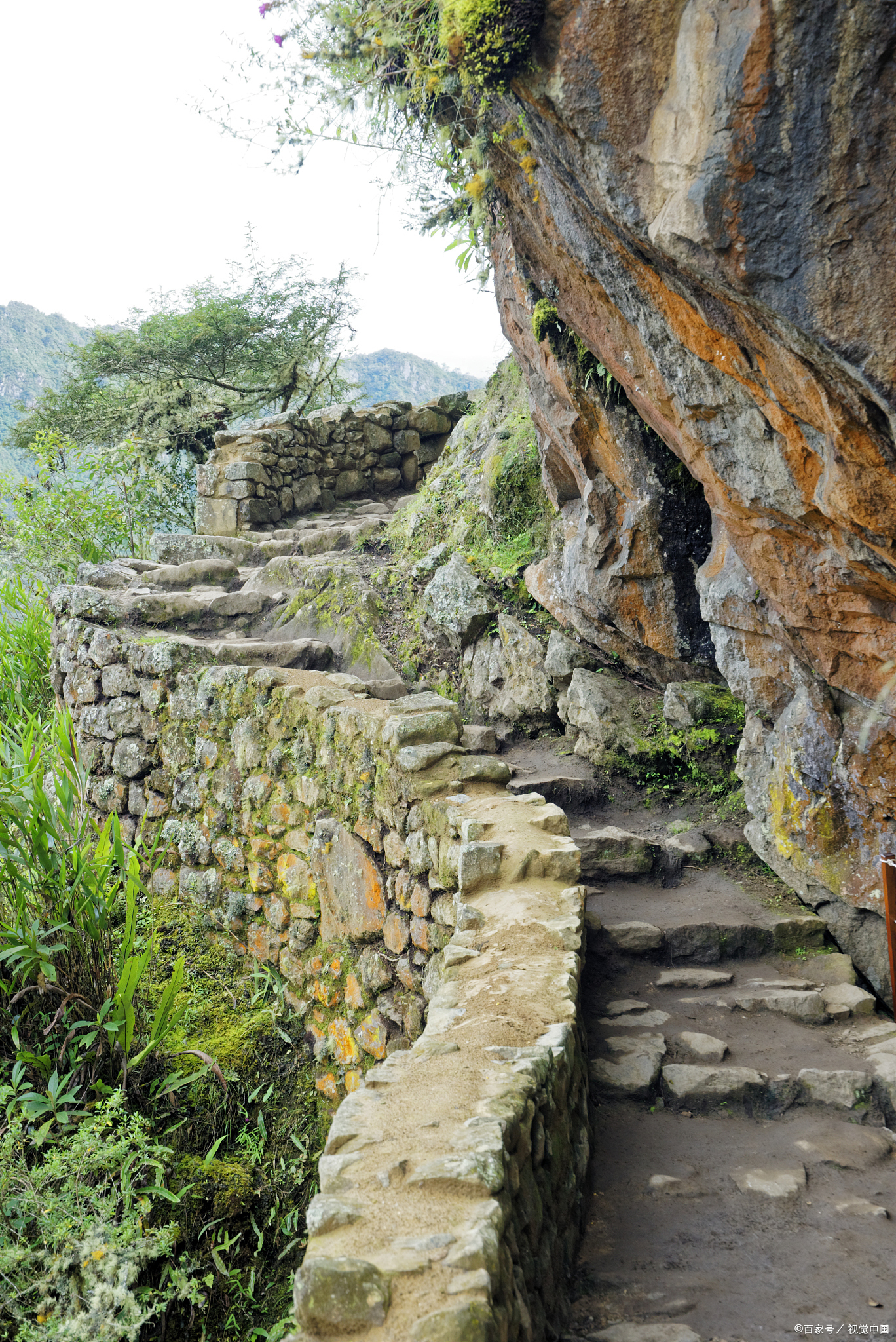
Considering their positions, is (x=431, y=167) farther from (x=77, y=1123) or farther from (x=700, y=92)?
(x=77, y=1123)

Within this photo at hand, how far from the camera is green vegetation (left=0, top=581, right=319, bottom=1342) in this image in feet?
9.57

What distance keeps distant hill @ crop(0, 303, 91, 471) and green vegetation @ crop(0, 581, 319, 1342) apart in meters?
24.4

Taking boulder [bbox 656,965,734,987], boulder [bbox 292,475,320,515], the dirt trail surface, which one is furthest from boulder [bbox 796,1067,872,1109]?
boulder [bbox 292,475,320,515]

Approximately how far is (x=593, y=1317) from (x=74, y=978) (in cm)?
301

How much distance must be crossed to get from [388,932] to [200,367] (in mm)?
10883

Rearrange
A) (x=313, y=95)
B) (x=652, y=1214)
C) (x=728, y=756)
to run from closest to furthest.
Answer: (x=652, y=1214) → (x=313, y=95) → (x=728, y=756)

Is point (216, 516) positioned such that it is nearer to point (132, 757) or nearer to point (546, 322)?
point (132, 757)

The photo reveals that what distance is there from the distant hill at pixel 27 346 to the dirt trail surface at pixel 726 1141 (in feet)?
86.3

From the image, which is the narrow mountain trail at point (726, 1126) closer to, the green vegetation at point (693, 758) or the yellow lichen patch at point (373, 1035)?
the green vegetation at point (693, 758)

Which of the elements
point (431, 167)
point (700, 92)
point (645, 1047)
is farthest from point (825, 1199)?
point (431, 167)

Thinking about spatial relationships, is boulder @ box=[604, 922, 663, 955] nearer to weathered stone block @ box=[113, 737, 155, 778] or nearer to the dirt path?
the dirt path

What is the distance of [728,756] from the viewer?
17.0 feet

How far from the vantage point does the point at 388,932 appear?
4.05m

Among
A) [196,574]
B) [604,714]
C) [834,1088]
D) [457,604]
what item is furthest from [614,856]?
[196,574]
